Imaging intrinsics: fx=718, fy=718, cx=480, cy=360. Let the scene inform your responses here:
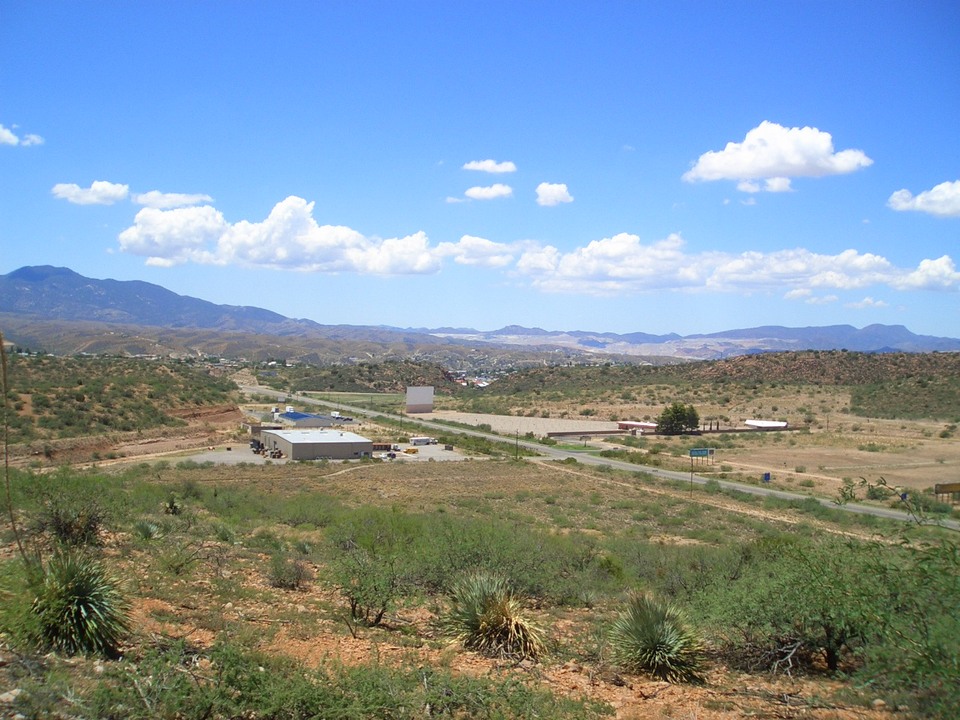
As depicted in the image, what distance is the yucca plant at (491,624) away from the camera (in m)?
9.99

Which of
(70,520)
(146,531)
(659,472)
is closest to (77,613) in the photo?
(70,520)

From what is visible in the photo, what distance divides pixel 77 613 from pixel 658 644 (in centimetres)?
720

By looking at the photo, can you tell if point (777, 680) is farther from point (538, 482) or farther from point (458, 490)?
point (538, 482)

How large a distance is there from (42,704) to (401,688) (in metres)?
3.27

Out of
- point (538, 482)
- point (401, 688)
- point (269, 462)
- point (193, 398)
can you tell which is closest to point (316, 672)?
point (401, 688)

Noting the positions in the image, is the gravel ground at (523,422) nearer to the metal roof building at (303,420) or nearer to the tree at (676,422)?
the tree at (676,422)

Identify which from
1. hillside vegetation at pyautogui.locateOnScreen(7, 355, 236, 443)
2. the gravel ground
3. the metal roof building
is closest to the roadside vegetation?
hillside vegetation at pyautogui.locateOnScreen(7, 355, 236, 443)

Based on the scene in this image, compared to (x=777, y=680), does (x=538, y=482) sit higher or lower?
lower

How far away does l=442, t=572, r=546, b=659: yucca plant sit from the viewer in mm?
9992

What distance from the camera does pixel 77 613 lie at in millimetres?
8211

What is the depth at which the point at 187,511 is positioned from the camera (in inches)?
850

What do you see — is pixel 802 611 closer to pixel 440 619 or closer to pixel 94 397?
pixel 440 619

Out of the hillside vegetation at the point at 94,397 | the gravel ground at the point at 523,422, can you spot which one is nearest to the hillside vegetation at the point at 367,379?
the gravel ground at the point at 523,422

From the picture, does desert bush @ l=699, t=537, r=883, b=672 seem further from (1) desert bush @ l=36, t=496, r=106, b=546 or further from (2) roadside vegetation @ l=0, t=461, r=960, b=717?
(1) desert bush @ l=36, t=496, r=106, b=546
